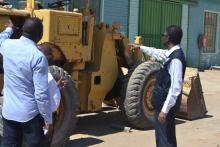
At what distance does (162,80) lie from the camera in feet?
18.6

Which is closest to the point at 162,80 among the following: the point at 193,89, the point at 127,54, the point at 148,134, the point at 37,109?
the point at 37,109

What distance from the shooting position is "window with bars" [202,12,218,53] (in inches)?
963

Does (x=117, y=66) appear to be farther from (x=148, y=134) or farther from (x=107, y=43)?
(x=148, y=134)

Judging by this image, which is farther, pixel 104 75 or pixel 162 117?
pixel 104 75

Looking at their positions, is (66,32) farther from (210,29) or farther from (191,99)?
(210,29)

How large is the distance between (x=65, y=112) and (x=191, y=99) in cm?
359

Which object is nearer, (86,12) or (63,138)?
(63,138)

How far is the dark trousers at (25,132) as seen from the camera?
4422 mm

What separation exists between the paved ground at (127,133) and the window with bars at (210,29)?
1391 centimetres

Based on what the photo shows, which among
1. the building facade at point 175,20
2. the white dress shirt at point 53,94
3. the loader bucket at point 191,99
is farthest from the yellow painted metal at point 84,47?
the building facade at point 175,20

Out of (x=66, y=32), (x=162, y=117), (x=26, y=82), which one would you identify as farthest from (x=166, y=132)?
(x=66, y=32)

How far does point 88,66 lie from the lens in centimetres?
876

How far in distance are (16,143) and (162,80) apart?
1.91m

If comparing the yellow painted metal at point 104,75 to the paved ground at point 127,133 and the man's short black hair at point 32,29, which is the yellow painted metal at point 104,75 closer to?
the paved ground at point 127,133
